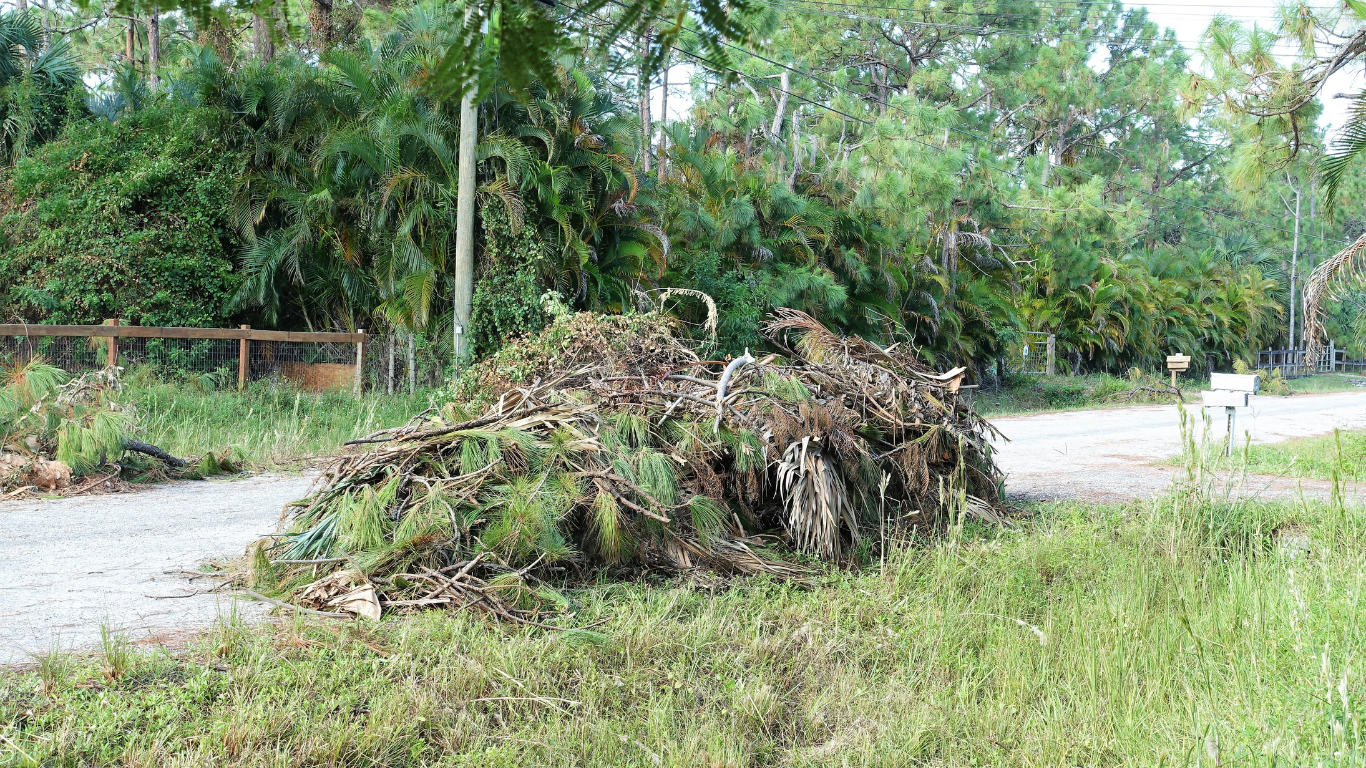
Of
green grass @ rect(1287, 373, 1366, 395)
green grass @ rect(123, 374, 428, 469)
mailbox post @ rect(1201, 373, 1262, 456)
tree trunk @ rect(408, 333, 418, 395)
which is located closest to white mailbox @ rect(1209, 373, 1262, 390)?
mailbox post @ rect(1201, 373, 1262, 456)

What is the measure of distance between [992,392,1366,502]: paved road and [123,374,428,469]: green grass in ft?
23.5

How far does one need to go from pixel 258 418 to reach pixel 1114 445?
1088cm

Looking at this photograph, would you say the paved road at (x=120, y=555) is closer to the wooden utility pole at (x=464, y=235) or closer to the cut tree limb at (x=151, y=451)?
the cut tree limb at (x=151, y=451)

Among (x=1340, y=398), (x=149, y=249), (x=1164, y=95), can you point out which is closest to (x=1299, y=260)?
(x=1164, y=95)

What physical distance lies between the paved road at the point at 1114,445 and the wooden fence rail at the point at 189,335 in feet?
28.6

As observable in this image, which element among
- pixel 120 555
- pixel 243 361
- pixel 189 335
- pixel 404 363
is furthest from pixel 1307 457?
pixel 189 335

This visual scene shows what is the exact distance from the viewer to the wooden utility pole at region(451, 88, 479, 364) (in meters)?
12.3

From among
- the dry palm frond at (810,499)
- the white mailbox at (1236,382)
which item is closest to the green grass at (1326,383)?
the white mailbox at (1236,382)

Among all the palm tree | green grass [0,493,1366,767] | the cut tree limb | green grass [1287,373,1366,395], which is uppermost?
the palm tree

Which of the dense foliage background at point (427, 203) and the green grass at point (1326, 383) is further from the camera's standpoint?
the green grass at point (1326, 383)

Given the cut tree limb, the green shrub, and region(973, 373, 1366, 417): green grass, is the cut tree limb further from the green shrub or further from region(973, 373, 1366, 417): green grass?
region(973, 373, 1366, 417): green grass

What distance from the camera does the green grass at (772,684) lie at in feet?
10.5

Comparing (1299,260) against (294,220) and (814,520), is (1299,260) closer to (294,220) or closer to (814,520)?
(294,220)

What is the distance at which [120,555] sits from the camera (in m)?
5.86
